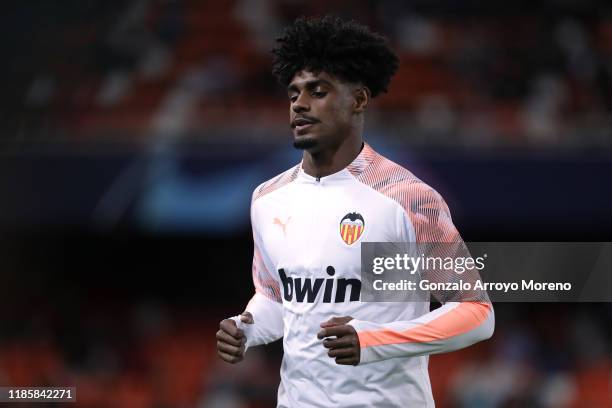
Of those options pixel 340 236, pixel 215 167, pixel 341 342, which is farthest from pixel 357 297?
pixel 215 167

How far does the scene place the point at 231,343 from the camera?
12.2 feet

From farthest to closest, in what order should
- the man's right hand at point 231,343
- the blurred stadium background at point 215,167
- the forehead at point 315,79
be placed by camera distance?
the blurred stadium background at point 215,167 → the forehead at point 315,79 → the man's right hand at point 231,343

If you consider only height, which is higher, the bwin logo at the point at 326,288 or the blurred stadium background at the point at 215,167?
the blurred stadium background at the point at 215,167

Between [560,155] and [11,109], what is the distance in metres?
4.96

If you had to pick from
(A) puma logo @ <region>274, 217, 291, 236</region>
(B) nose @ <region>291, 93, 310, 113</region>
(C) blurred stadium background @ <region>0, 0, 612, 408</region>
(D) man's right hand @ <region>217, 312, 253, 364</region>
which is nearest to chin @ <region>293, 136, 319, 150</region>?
(B) nose @ <region>291, 93, 310, 113</region>

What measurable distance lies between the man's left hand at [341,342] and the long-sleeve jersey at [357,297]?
104mm

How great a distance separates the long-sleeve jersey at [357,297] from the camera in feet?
11.7

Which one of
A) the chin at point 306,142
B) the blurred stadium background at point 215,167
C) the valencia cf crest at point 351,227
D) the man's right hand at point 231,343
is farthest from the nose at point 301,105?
the blurred stadium background at point 215,167

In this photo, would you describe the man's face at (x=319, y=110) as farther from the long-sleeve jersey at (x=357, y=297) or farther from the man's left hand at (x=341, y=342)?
the man's left hand at (x=341, y=342)

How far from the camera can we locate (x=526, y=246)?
23.2 feet

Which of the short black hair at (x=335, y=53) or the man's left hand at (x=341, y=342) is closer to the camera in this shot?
the man's left hand at (x=341, y=342)

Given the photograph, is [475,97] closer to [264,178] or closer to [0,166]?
[264,178]

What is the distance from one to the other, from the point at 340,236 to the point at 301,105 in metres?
0.52

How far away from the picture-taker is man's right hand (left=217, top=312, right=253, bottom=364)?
3.72m
